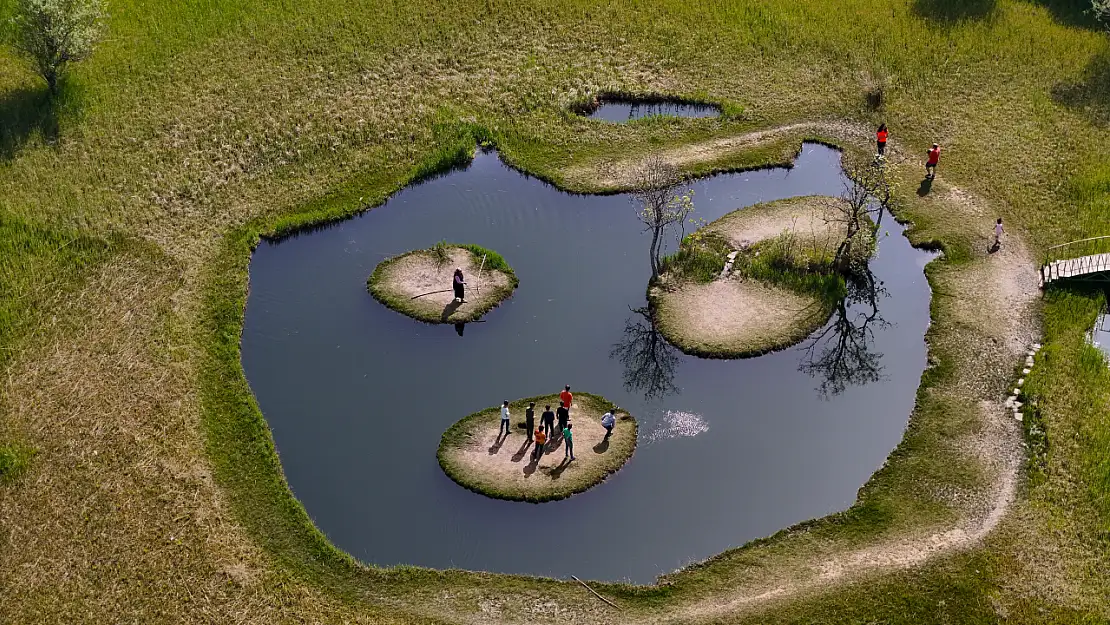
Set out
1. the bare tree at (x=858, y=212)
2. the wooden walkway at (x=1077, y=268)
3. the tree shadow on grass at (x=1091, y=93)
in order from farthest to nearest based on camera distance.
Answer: the tree shadow on grass at (x=1091, y=93)
the bare tree at (x=858, y=212)
the wooden walkway at (x=1077, y=268)

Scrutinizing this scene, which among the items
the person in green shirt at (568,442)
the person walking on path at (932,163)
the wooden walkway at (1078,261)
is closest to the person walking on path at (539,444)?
the person in green shirt at (568,442)

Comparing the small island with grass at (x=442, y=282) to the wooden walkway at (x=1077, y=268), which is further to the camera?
the small island with grass at (x=442, y=282)

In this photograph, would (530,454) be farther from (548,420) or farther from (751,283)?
(751,283)

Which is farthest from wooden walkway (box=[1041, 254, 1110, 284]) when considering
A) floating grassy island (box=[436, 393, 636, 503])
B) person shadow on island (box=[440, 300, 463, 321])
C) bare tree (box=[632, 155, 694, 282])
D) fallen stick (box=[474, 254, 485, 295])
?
person shadow on island (box=[440, 300, 463, 321])

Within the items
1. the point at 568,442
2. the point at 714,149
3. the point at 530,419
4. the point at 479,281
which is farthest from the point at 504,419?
the point at 714,149

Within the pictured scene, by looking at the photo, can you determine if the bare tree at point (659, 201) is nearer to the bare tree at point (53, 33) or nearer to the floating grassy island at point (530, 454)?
the floating grassy island at point (530, 454)

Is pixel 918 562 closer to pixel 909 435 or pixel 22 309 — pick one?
Result: pixel 909 435

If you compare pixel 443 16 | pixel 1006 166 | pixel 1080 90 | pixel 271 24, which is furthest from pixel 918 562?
pixel 271 24

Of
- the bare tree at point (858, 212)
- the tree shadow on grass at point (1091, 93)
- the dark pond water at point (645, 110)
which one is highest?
the tree shadow on grass at point (1091, 93)
